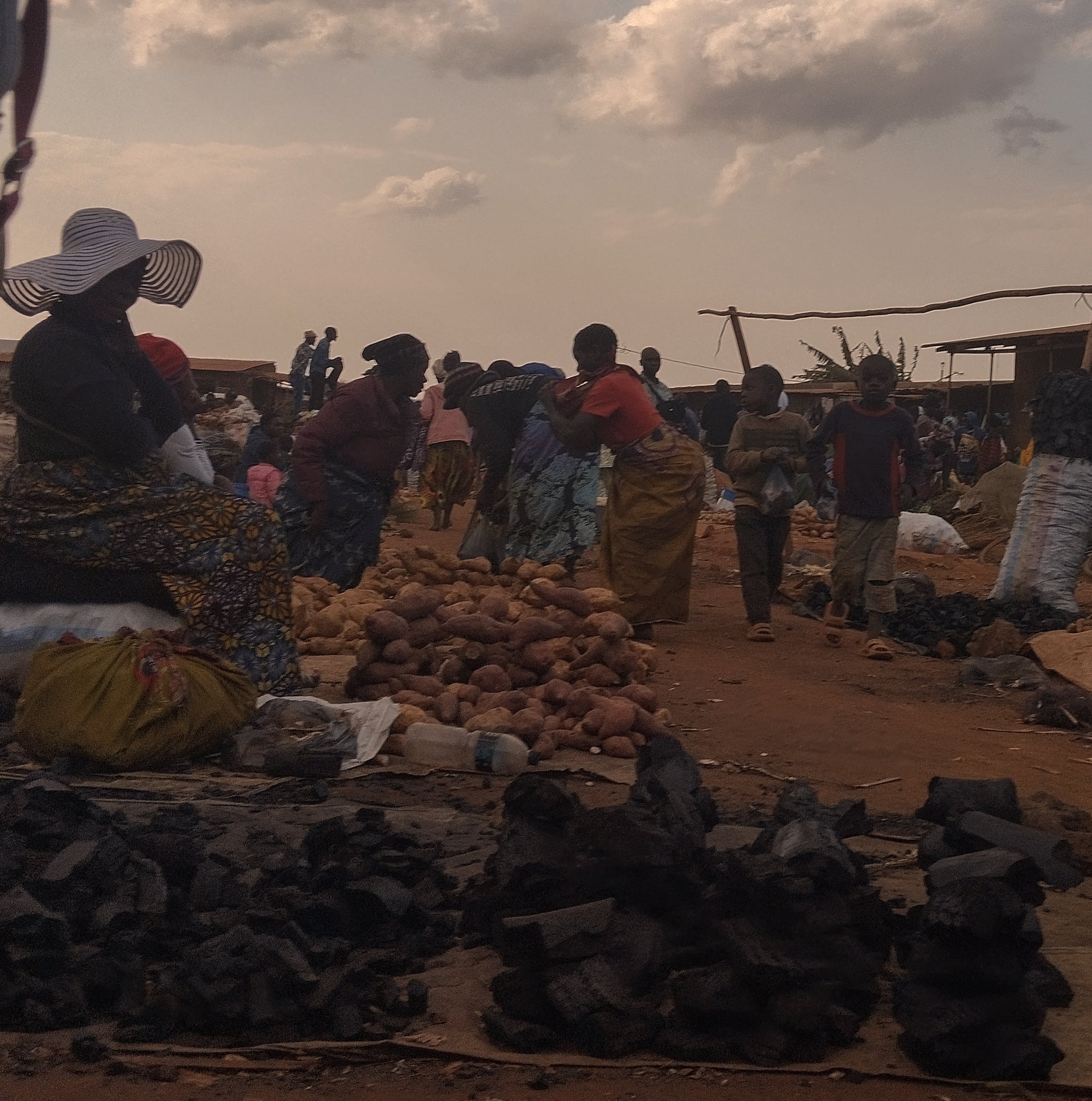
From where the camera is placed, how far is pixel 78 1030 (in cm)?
290

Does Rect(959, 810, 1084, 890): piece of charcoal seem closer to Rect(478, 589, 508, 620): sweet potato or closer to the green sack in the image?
the green sack

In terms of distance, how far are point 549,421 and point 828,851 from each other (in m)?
5.82

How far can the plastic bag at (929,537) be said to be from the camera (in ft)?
51.3

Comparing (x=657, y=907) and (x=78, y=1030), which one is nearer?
(x=78, y=1030)

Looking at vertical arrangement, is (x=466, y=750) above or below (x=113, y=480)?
below

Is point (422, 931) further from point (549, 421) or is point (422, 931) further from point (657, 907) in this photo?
point (549, 421)

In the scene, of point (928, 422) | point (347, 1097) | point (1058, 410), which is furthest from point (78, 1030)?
point (928, 422)

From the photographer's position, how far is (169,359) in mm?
7113

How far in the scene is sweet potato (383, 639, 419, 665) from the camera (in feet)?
20.7

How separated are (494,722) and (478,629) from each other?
0.84 m

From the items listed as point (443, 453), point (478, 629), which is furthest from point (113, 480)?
point (443, 453)

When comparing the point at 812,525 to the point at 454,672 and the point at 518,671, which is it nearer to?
the point at 518,671

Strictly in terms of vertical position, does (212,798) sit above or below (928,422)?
below

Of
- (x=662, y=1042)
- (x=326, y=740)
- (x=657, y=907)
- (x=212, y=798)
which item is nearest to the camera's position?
(x=662, y=1042)
